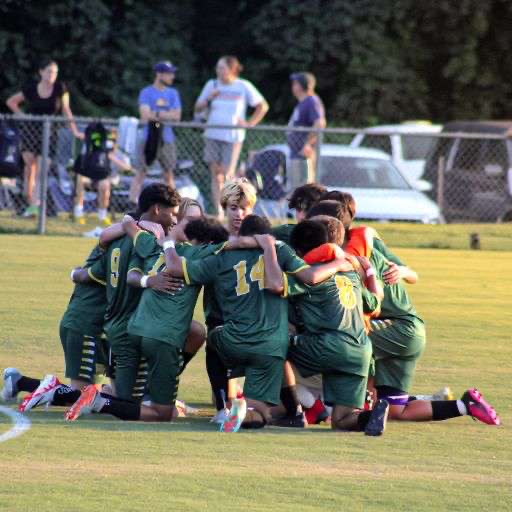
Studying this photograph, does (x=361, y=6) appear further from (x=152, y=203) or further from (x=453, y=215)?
(x=152, y=203)

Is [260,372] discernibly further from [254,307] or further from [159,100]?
[159,100]

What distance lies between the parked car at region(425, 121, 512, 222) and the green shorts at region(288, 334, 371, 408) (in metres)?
13.8

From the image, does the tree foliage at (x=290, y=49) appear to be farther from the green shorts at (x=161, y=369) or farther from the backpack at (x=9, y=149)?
the green shorts at (x=161, y=369)

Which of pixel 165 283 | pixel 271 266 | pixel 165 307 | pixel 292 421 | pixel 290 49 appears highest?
pixel 290 49

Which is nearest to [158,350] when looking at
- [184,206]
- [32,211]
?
[184,206]

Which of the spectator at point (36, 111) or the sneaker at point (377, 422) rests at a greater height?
the spectator at point (36, 111)

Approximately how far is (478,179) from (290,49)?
794 cm

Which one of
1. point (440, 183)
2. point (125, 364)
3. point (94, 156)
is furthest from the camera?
point (440, 183)

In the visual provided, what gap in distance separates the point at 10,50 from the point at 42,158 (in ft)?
34.6

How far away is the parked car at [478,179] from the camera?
73.4 feet

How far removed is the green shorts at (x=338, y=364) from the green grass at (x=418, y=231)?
32.6 ft

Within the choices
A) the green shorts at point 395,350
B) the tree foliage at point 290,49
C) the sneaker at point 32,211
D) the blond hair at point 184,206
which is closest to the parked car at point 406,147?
the tree foliage at point 290,49

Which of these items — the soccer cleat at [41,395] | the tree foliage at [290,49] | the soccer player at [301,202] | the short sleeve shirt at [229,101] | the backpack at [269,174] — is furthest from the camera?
the tree foliage at [290,49]

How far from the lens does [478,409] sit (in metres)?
8.34
